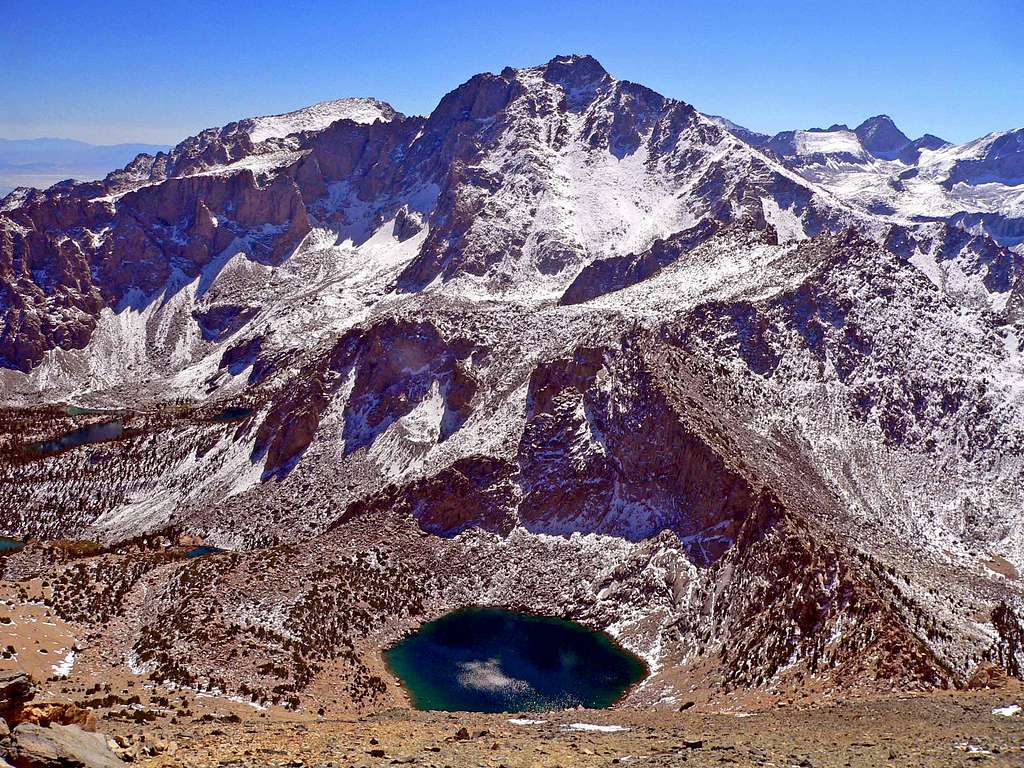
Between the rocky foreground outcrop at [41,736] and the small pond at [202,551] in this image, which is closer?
Result: the rocky foreground outcrop at [41,736]

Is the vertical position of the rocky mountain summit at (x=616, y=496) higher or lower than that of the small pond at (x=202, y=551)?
higher

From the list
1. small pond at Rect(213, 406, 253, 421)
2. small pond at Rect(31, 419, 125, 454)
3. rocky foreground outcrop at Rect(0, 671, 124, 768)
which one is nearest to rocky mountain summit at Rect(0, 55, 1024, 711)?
small pond at Rect(31, 419, 125, 454)

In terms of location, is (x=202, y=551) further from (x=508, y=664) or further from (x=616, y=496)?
(x=616, y=496)

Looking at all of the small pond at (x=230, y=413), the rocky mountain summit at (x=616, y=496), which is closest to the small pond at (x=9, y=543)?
the rocky mountain summit at (x=616, y=496)

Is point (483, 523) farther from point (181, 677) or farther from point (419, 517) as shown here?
point (181, 677)

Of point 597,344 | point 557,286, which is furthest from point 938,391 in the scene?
point 557,286

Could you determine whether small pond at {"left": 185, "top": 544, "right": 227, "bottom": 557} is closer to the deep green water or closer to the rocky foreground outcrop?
the deep green water

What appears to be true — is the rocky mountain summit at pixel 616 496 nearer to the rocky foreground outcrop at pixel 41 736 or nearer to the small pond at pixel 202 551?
the small pond at pixel 202 551
